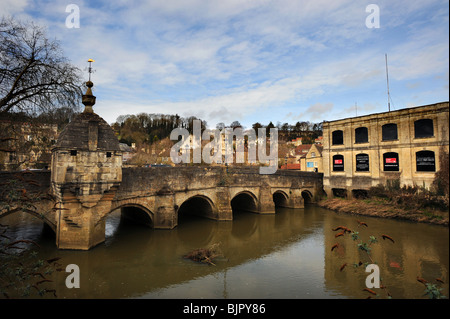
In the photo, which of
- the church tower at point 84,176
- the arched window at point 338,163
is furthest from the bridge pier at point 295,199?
the church tower at point 84,176

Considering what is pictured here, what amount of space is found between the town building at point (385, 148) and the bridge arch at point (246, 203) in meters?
9.88

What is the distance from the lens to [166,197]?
18.1 m

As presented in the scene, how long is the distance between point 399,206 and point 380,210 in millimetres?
1560

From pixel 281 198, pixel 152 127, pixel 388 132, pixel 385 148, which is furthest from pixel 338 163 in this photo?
pixel 152 127

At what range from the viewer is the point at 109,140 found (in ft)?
46.2

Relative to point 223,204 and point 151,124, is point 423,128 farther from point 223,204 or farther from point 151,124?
point 151,124

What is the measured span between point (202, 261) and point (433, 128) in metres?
22.9

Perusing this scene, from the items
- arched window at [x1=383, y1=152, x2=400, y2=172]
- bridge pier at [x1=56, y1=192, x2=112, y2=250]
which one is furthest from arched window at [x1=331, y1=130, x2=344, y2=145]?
bridge pier at [x1=56, y1=192, x2=112, y2=250]

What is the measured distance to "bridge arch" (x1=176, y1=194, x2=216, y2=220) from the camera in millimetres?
22328

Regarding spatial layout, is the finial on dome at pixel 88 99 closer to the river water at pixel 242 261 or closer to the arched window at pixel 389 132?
the river water at pixel 242 261

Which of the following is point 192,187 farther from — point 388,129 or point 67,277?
point 388,129

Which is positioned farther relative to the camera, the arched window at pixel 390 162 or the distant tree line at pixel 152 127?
the distant tree line at pixel 152 127

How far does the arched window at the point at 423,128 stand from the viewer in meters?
22.5
